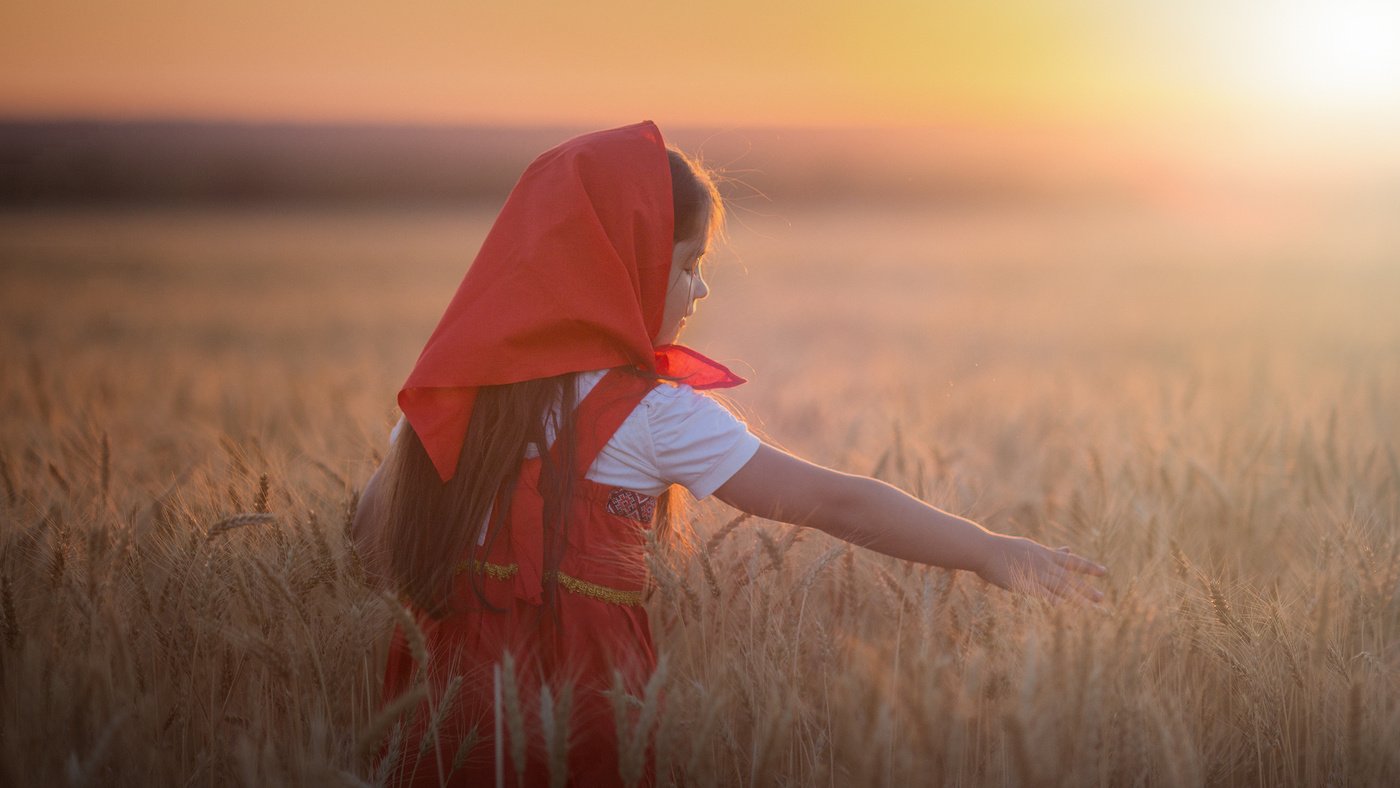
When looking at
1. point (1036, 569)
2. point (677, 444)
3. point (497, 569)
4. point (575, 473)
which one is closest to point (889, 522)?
point (1036, 569)

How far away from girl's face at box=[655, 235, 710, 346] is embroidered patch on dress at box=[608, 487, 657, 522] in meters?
0.30

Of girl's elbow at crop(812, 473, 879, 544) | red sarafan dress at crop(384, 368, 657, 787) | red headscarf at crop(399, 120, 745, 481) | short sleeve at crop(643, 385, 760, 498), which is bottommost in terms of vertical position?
red sarafan dress at crop(384, 368, 657, 787)

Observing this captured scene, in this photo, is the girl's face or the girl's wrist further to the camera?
the girl's face

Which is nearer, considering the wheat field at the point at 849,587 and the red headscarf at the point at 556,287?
the wheat field at the point at 849,587

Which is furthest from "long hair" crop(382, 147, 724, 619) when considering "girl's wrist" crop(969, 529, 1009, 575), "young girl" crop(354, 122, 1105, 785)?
"girl's wrist" crop(969, 529, 1009, 575)

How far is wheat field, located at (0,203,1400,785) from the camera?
5.05 ft

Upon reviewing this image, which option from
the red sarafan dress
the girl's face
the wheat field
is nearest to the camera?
the wheat field

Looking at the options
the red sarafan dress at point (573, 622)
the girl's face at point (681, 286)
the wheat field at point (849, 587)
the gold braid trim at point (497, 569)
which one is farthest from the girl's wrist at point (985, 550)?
the gold braid trim at point (497, 569)

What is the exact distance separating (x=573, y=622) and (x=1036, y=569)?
77 centimetres

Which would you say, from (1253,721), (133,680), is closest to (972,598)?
(1253,721)

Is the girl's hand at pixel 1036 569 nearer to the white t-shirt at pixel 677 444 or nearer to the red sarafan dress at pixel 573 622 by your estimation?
the white t-shirt at pixel 677 444

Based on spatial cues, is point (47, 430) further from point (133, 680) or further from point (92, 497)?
point (133, 680)

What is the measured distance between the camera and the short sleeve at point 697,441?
170cm

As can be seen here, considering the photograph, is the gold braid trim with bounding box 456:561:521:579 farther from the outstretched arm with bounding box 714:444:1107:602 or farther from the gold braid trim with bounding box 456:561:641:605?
the outstretched arm with bounding box 714:444:1107:602
